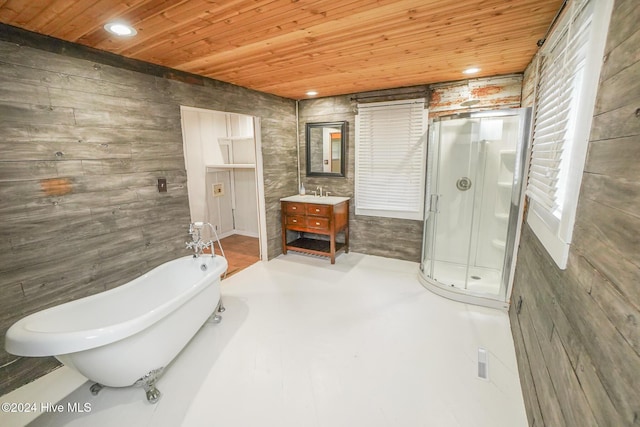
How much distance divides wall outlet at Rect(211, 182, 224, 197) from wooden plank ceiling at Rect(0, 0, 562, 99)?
2326mm

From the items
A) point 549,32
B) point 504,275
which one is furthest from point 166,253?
point 549,32

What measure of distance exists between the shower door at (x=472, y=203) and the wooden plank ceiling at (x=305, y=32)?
0.65 metres

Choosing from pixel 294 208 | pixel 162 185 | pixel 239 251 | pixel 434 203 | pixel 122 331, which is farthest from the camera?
pixel 239 251

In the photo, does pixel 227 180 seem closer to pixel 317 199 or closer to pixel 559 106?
pixel 317 199

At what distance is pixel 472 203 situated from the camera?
10.9ft

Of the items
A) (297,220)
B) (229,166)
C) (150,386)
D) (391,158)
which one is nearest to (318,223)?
(297,220)

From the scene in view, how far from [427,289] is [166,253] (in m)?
2.80

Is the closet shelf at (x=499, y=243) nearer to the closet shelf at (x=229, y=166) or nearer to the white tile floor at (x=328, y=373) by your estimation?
the white tile floor at (x=328, y=373)

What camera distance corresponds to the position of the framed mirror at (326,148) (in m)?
4.12

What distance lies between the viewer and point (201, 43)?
2.05 meters

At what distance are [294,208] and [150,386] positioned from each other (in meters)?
2.67

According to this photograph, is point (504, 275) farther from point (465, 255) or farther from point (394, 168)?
point (394, 168)

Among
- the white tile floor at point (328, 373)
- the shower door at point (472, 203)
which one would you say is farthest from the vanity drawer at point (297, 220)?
the shower door at point (472, 203)

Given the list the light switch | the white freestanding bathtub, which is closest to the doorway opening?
the light switch
